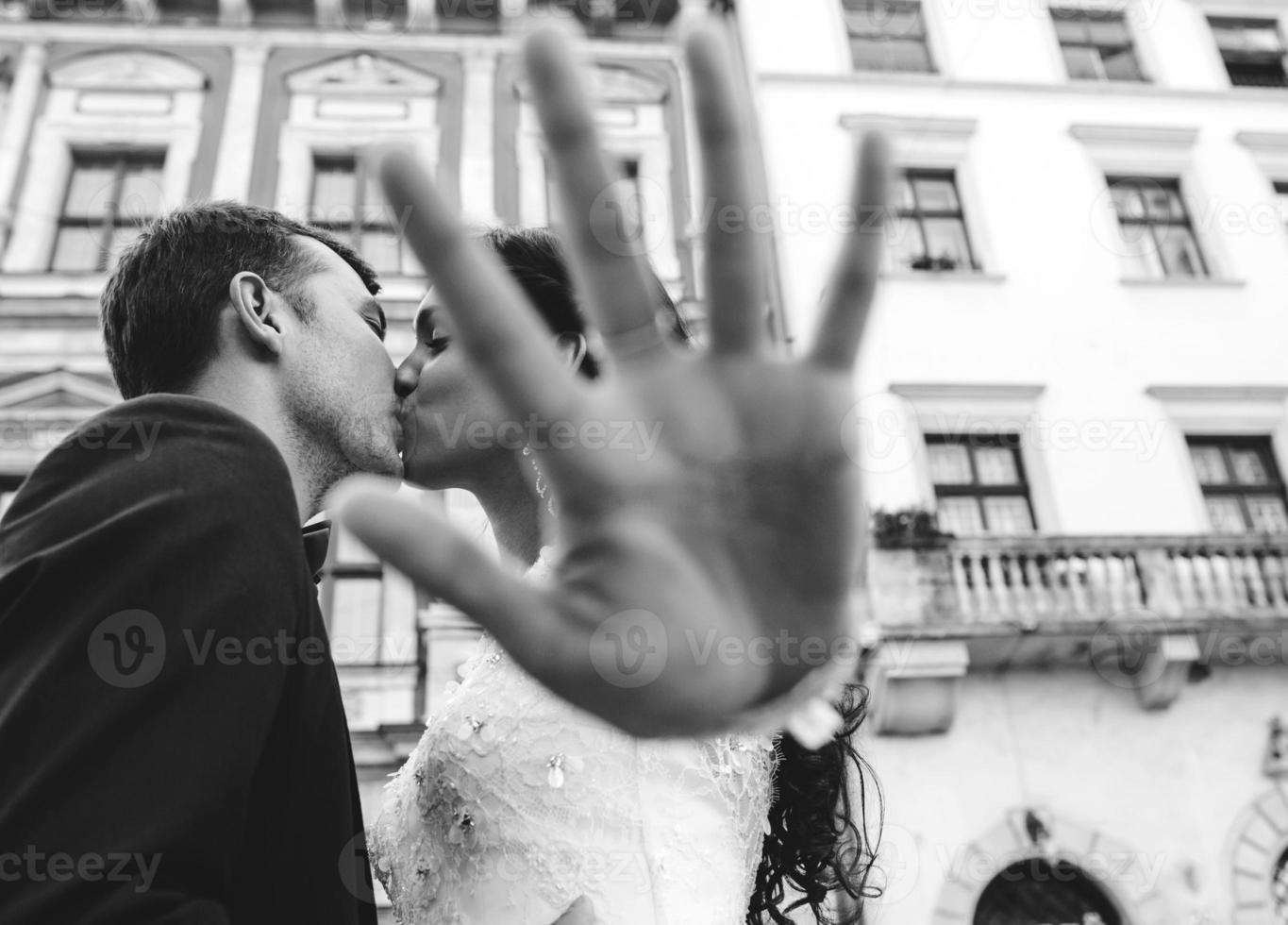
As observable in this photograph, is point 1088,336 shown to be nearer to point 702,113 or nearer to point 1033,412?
point 1033,412

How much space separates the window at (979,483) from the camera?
1021 cm

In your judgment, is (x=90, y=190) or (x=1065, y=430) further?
(x=90, y=190)

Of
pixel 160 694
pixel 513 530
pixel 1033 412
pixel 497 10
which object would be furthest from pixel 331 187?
pixel 160 694

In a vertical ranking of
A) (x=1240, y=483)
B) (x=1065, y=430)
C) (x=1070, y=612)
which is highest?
(x=1065, y=430)

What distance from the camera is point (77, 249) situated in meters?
10.4

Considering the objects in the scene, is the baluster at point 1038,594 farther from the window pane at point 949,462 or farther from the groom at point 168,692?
the groom at point 168,692

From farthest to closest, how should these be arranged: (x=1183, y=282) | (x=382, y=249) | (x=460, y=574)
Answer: (x=1183, y=282) < (x=382, y=249) < (x=460, y=574)

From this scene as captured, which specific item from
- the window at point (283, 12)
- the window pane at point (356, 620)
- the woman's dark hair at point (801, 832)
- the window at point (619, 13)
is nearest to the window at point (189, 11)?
the window at point (283, 12)

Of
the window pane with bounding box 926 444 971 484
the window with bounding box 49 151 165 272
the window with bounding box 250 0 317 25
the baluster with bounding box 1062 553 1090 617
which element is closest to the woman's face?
the baluster with bounding box 1062 553 1090 617

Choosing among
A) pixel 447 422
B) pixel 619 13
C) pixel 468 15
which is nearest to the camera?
pixel 447 422

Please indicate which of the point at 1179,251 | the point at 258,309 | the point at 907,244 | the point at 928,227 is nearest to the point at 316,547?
the point at 258,309

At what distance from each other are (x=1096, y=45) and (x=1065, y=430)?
6103 millimetres

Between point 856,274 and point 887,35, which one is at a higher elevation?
point 887,35

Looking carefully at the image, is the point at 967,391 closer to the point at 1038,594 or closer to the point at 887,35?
the point at 1038,594
